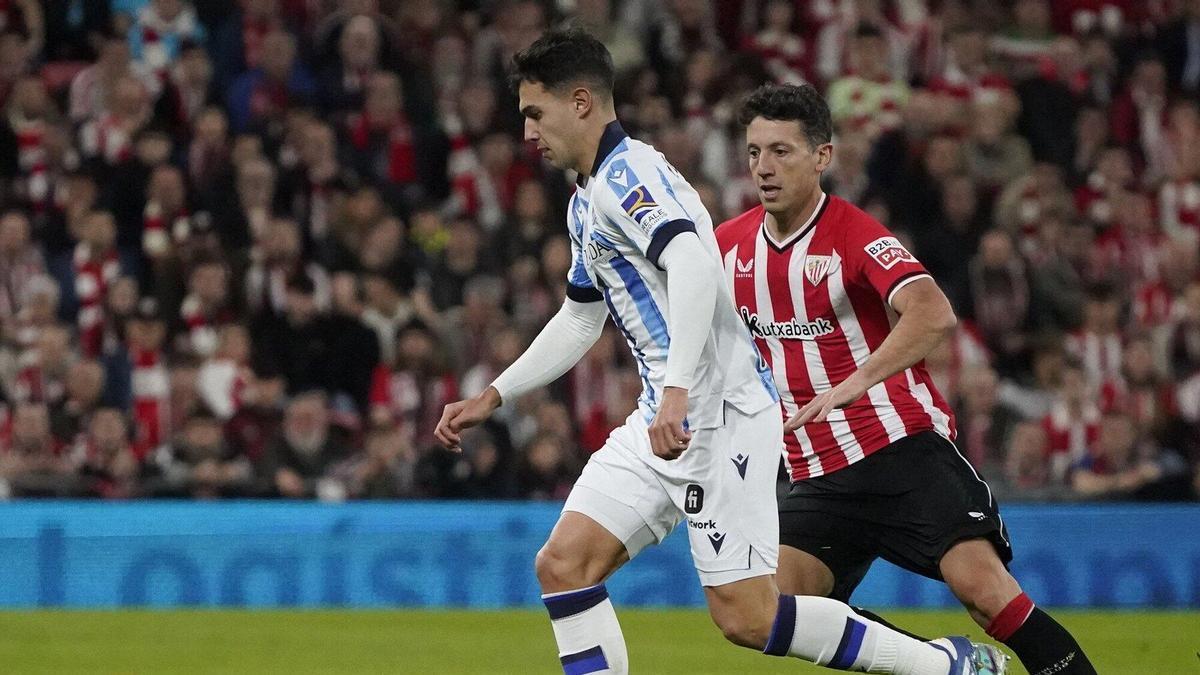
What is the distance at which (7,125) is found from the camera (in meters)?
12.3

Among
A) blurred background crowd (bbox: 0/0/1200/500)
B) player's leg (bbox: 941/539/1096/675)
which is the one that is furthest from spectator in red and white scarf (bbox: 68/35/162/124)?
player's leg (bbox: 941/539/1096/675)

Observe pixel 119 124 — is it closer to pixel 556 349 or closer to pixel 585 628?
pixel 556 349

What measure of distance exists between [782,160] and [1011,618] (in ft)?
5.00

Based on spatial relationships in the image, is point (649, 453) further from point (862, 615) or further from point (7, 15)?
point (7, 15)

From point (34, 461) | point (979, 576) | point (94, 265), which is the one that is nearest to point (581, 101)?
point (979, 576)

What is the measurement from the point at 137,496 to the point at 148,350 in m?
0.99

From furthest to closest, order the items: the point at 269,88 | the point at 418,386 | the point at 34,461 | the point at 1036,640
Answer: the point at 269,88 < the point at 418,386 < the point at 34,461 < the point at 1036,640

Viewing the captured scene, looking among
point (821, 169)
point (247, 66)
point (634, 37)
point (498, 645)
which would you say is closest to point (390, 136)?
point (247, 66)

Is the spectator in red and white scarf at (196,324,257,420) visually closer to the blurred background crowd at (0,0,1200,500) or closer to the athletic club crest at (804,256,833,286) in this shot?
the blurred background crowd at (0,0,1200,500)

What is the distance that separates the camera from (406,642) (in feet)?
29.0

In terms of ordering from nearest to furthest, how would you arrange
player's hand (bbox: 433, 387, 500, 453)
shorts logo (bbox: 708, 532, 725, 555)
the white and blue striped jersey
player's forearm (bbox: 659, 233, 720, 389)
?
1. player's forearm (bbox: 659, 233, 720, 389)
2. the white and blue striped jersey
3. shorts logo (bbox: 708, 532, 725, 555)
4. player's hand (bbox: 433, 387, 500, 453)

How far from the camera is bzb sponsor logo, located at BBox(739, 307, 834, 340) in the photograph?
576 centimetres

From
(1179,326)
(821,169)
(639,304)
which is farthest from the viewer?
(1179,326)

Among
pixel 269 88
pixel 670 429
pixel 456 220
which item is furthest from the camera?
pixel 269 88
